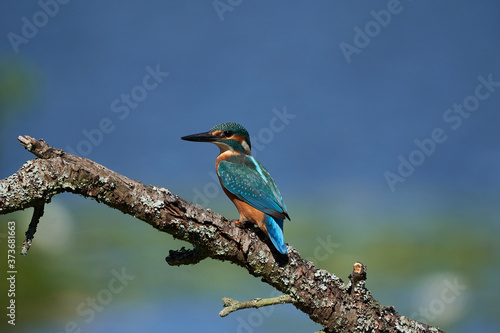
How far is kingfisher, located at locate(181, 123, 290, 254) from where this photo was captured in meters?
2.54

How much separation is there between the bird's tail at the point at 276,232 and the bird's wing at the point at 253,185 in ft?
0.11

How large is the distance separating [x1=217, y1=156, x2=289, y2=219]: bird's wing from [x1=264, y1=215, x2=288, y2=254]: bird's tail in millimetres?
35

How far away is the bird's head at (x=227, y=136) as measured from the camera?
10.2 feet

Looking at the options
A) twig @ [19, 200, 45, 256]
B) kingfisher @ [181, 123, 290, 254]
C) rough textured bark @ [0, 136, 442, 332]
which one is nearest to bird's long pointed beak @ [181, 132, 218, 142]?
kingfisher @ [181, 123, 290, 254]

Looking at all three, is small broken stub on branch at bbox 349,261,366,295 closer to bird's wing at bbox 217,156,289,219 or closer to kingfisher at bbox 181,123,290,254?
kingfisher at bbox 181,123,290,254

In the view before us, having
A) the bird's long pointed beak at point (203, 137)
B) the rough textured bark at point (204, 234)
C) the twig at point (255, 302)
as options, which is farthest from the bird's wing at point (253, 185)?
the twig at point (255, 302)

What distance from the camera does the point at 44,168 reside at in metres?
1.95

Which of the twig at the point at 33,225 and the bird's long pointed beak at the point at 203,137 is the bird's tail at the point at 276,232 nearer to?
the bird's long pointed beak at the point at 203,137

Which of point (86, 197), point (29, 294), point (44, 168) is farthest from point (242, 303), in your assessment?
point (29, 294)

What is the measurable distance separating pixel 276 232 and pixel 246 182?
42 cm

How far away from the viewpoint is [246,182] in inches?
109

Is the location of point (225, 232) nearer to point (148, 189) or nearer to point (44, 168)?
point (148, 189)

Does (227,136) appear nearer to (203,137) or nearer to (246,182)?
(203,137)

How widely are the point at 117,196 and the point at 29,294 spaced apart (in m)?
4.85
